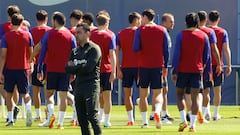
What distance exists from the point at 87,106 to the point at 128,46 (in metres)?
6.19

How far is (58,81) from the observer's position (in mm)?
19047

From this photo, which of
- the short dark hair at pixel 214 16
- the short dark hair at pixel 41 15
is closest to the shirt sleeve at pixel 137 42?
the short dark hair at pixel 41 15

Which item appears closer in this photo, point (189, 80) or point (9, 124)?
point (189, 80)

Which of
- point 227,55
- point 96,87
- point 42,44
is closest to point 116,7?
point 227,55

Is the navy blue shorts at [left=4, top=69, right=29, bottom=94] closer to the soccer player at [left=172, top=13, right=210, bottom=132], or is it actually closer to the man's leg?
the man's leg

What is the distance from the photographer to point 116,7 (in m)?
31.1

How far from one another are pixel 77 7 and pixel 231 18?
4.71 meters

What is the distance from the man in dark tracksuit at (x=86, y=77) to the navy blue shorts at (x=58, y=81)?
4.30m

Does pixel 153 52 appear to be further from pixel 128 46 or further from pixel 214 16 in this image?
pixel 214 16

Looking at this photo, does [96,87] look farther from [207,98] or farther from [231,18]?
[231,18]

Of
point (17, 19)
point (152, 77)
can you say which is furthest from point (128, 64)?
point (17, 19)

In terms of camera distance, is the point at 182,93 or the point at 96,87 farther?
the point at 182,93

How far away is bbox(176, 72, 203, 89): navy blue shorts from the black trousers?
3.83 meters

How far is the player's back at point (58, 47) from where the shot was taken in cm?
1886
